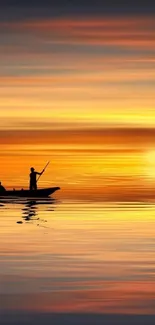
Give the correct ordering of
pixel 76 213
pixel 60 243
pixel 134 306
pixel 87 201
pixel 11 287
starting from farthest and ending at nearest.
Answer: pixel 87 201 < pixel 76 213 < pixel 60 243 < pixel 11 287 < pixel 134 306

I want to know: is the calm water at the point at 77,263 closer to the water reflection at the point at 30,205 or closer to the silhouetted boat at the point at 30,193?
the water reflection at the point at 30,205

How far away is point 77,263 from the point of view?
92.5 ft

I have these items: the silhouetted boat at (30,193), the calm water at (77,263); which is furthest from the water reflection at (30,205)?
the silhouetted boat at (30,193)

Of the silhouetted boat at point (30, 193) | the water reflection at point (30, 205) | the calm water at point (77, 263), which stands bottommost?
the calm water at point (77, 263)

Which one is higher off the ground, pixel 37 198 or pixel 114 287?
pixel 37 198

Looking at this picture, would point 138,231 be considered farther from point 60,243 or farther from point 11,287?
point 11,287

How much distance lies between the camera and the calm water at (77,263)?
22484 millimetres

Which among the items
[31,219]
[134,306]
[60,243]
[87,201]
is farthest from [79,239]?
[87,201]

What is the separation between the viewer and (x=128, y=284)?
24719 mm

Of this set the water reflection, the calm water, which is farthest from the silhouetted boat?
the calm water

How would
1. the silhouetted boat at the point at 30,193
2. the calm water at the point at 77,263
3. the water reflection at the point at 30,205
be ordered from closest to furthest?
the calm water at the point at 77,263 → the water reflection at the point at 30,205 → the silhouetted boat at the point at 30,193

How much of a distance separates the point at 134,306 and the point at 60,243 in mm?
11052

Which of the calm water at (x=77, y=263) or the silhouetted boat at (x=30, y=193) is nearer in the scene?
the calm water at (x=77, y=263)

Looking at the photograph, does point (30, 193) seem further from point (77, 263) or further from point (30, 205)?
point (77, 263)
